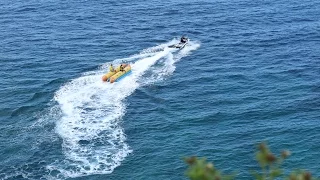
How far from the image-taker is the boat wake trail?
54.4 m

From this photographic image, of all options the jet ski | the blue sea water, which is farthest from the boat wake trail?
the jet ski

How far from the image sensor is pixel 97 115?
65.1m

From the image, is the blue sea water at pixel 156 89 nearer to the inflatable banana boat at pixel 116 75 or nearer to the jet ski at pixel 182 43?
the inflatable banana boat at pixel 116 75

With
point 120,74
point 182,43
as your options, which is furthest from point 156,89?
point 182,43

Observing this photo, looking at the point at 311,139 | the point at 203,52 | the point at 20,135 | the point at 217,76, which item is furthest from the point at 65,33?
the point at 311,139

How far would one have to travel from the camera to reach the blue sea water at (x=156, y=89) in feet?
182

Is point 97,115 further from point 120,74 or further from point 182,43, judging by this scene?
point 182,43

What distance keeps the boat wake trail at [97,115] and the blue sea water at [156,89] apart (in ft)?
0.53

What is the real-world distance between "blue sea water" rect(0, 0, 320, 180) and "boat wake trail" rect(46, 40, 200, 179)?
161 millimetres

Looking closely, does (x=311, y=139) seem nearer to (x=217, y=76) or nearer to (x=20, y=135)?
(x=217, y=76)

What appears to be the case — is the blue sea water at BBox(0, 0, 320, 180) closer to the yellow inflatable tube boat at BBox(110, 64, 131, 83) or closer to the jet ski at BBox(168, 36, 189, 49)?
the yellow inflatable tube boat at BBox(110, 64, 131, 83)

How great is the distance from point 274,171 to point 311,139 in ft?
158

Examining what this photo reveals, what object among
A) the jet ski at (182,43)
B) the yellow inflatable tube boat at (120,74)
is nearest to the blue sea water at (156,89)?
the yellow inflatable tube boat at (120,74)

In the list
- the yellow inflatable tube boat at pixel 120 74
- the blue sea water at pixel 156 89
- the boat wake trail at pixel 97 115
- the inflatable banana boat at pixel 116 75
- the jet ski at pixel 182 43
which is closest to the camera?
the boat wake trail at pixel 97 115
